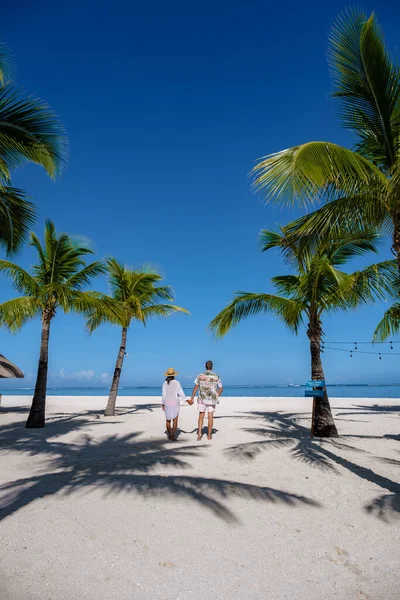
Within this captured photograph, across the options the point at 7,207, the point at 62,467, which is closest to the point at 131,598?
the point at 62,467

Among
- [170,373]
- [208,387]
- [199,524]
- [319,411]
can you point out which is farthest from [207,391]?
[199,524]

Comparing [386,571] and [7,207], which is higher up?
[7,207]

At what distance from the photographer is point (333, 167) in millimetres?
4855

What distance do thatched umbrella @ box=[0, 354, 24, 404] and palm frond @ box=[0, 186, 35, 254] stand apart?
8788mm

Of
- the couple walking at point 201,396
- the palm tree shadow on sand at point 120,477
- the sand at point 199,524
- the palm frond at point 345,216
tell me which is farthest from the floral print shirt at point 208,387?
the palm frond at point 345,216

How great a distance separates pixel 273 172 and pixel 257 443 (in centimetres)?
560

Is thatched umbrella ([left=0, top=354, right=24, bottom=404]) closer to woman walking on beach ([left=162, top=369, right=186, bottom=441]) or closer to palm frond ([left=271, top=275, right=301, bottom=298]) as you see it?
woman walking on beach ([left=162, top=369, right=186, bottom=441])

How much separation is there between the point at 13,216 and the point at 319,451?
784 cm

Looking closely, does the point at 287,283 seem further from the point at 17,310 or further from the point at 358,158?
the point at 17,310

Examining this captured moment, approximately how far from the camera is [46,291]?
9883mm

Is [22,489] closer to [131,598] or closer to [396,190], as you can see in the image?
[131,598]

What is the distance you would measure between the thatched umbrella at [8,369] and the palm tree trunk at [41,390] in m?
5.13

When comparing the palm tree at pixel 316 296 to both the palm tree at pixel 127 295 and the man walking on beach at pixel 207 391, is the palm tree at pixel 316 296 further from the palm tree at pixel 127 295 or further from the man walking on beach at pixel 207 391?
the palm tree at pixel 127 295

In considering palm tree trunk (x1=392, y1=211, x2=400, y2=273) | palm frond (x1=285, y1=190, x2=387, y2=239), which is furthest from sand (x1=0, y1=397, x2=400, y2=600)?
palm frond (x1=285, y1=190, x2=387, y2=239)
